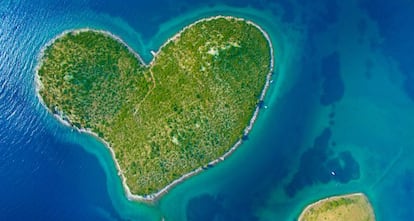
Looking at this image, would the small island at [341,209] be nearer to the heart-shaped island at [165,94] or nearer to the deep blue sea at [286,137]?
the deep blue sea at [286,137]

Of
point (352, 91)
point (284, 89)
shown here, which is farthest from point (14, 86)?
point (352, 91)

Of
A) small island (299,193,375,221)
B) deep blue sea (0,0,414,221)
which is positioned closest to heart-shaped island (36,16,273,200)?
deep blue sea (0,0,414,221)

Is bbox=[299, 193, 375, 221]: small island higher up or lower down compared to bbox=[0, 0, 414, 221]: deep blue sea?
lower down

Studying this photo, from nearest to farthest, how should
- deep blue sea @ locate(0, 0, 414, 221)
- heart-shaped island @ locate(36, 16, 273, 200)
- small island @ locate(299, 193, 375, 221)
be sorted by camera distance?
small island @ locate(299, 193, 375, 221) < heart-shaped island @ locate(36, 16, 273, 200) < deep blue sea @ locate(0, 0, 414, 221)

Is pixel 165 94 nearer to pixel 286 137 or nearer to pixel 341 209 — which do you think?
pixel 286 137

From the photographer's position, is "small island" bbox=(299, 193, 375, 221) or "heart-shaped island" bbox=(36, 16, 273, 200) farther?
"heart-shaped island" bbox=(36, 16, 273, 200)

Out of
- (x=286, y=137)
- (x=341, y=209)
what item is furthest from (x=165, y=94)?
(x=341, y=209)

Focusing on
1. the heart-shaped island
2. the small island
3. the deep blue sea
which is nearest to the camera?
the small island

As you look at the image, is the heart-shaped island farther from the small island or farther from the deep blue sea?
the small island
